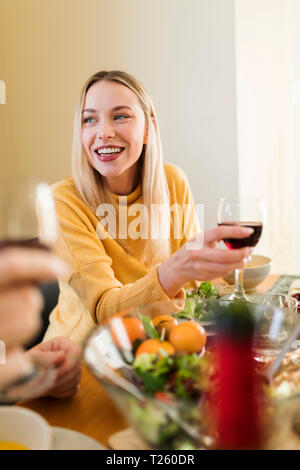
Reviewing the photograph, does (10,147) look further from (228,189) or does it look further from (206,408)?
(206,408)

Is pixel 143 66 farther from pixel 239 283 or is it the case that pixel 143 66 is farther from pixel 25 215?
pixel 25 215

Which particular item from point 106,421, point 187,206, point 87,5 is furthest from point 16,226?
point 87,5

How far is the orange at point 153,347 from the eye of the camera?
62cm

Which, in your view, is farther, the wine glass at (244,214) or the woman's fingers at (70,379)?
the wine glass at (244,214)

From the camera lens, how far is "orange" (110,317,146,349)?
657 mm

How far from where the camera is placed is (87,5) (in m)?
2.38

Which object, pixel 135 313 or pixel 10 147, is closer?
pixel 135 313

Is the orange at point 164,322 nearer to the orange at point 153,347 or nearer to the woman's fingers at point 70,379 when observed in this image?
the orange at point 153,347

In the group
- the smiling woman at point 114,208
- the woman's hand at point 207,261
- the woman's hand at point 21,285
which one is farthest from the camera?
the smiling woman at point 114,208

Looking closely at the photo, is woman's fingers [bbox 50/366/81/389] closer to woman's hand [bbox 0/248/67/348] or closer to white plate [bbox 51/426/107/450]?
white plate [bbox 51/426/107/450]

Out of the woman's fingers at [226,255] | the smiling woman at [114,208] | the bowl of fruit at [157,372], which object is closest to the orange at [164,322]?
the bowl of fruit at [157,372]

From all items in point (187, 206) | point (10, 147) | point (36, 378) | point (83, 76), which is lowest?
point (36, 378)

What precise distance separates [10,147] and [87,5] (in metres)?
0.89

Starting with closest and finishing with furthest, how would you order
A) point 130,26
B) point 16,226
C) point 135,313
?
point 16,226 < point 135,313 < point 130,26
